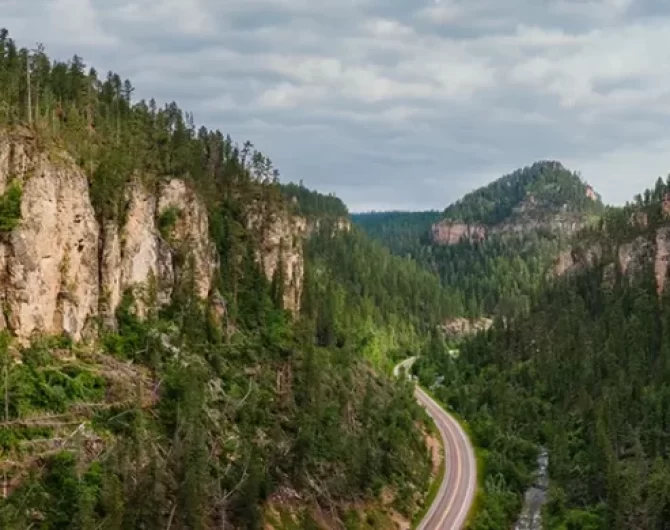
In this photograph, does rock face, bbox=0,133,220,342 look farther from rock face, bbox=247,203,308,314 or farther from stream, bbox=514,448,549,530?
stream, bbox=514,448,549,530

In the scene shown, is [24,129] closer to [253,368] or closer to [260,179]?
[253,368]

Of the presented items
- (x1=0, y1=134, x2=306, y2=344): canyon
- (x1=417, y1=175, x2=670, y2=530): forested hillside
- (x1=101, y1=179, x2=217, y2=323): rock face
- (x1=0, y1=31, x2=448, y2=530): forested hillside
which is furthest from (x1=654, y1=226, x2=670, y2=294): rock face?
(x1=0, y1=134, x2=306, y2=344): canyon

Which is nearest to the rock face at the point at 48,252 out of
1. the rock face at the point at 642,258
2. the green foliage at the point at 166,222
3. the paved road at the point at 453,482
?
the green foliage at the point at 166,222

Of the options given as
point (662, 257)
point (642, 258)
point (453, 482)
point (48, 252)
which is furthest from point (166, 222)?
point (642, 258)

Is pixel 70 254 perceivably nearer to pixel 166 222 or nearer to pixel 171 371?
pixel 171 371

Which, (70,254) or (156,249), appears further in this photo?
(156,249)

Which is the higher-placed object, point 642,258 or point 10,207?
point 10,207

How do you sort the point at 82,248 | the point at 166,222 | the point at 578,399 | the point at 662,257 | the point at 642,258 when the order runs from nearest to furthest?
the point at 82,248 < the point at 166,222 < the point at 578,399 < the point at 662,257 < the point at 642,258

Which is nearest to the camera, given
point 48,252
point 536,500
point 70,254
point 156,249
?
point 48,252

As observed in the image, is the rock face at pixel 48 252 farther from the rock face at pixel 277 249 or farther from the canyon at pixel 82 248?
the rock face at pixel 277 249
